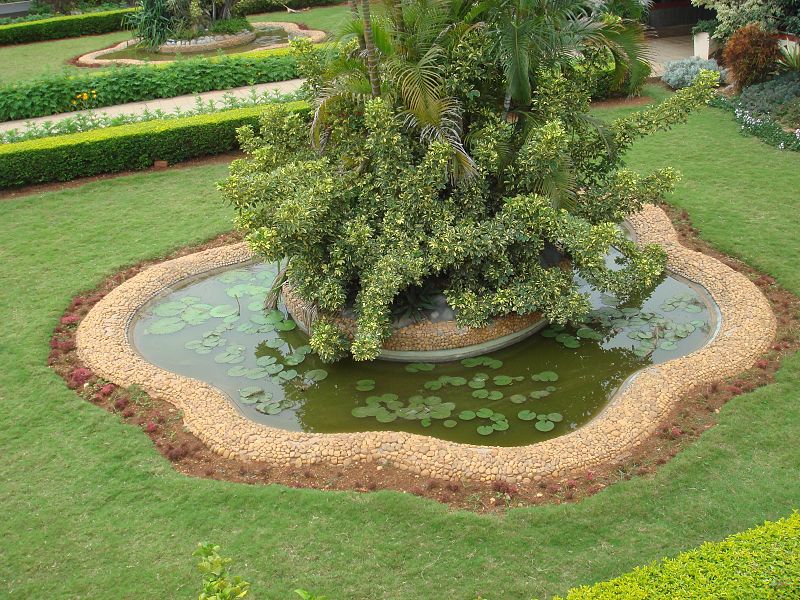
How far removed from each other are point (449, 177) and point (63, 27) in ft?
75.7

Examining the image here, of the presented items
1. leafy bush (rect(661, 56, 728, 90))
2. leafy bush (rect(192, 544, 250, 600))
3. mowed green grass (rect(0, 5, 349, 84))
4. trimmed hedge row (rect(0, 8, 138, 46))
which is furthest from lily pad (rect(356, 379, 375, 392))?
trimmed hedge row (rect(0, 8, 138, 46))

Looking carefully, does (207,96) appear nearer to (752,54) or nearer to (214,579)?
(752,54)

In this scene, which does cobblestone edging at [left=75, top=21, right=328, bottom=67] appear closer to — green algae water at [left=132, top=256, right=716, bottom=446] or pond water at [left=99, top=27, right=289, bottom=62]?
pond water at [left=99, top=27, right=289, bottom=62]

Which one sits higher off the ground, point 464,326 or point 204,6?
point 204,6

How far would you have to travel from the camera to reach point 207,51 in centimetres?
2342

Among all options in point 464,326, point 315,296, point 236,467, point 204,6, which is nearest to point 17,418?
point 236,467

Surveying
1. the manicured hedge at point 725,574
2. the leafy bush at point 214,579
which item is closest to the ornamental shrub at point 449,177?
the manicured hedge at point 725,574

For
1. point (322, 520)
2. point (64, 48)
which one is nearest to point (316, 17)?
point (64, 48)

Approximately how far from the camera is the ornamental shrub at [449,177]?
8.35m

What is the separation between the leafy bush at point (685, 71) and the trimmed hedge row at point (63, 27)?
58.7ft

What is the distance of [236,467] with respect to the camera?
7531 mm

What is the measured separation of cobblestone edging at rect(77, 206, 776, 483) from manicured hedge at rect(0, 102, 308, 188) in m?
5.09

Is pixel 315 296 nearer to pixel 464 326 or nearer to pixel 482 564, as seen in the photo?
pixel 464 326

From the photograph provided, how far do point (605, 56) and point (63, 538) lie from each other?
7604 millimetres
